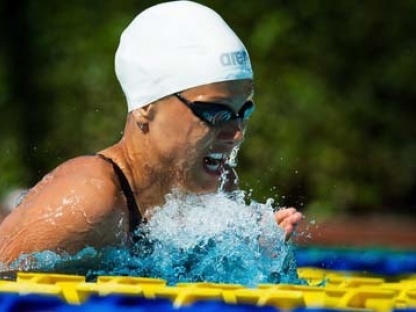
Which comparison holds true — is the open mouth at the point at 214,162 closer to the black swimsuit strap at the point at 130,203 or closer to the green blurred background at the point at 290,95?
the black swimsuit strap at the point at 130,203

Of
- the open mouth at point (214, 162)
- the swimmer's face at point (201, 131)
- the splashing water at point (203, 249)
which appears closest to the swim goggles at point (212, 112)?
the swimmer's face at point (201, 131)

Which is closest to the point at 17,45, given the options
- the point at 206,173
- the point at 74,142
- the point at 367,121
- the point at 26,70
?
the point at 26,70

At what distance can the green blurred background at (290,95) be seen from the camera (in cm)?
974

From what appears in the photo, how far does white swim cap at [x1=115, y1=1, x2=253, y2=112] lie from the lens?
4301mm

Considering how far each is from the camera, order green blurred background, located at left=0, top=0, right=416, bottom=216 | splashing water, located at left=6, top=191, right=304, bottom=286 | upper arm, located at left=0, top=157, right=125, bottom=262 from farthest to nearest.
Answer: green blurred background, located at left=0, top=0, right=416, bottom=216, splashing water, located at left=6, top=191, right=304, bottom=286, upper arm, located at left=0, top=157, right=125, bottom=262

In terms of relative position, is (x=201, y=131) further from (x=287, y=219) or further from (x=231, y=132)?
(x=287, y=219)

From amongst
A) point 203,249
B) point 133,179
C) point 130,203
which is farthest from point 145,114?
point 203,249

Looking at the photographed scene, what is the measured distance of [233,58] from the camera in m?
4.34

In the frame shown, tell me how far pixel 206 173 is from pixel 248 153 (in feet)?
17.9

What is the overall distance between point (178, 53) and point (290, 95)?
5493 mm

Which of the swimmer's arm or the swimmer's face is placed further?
the swimmer's arm

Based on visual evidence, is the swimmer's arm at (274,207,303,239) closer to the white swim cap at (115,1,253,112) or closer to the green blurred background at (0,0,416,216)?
the white swim cap at (115,1,253,112)

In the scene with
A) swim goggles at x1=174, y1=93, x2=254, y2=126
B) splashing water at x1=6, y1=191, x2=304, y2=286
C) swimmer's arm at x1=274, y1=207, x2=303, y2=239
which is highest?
swim goggles at x1=174, y1=93, x2=254, y2=126

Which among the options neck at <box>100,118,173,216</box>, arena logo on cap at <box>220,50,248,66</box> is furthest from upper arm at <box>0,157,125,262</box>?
arena logo on cap at <box>220,50,248,66</box>
